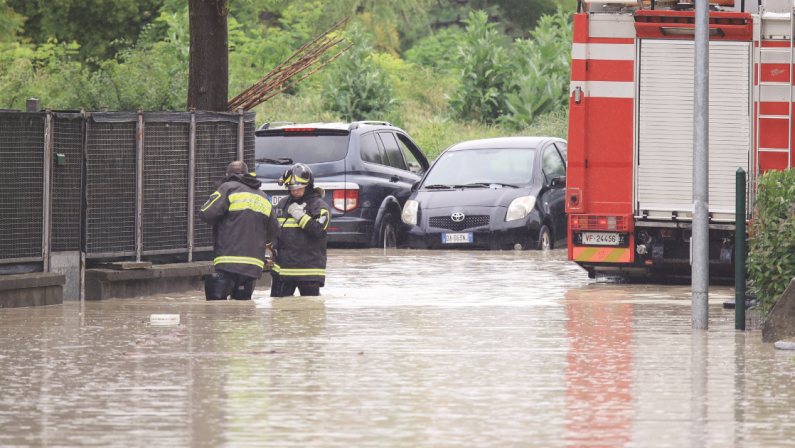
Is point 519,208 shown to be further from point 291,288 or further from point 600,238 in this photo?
point 291,288

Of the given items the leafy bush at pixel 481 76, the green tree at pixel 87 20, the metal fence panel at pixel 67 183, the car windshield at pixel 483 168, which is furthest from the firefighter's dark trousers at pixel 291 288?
the green tree at pixel 87 20

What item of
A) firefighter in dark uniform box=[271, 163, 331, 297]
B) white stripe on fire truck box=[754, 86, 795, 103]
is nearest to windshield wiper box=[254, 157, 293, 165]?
firefighter in dark uniform box=[271, 163, 331, 297]

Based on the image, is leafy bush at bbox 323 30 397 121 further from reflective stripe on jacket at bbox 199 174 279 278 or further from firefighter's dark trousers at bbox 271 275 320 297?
reflective stripe on jacket at bbox 199 174 279 278

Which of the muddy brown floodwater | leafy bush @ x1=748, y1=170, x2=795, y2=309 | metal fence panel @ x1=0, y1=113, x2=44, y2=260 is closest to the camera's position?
the muddy brown floodwater

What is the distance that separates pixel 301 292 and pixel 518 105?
74.9 ft

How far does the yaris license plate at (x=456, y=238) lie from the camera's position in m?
19.5

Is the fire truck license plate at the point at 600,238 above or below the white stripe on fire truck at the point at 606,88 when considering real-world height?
below

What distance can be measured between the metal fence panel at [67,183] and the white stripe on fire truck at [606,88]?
16.6 ft

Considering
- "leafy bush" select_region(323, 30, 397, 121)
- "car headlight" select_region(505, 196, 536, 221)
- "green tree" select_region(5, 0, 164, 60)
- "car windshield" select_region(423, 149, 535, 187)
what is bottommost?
"car headlight" select_region(505, 196, 536, 221)

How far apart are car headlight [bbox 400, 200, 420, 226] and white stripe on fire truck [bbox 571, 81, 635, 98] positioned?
4848 mm

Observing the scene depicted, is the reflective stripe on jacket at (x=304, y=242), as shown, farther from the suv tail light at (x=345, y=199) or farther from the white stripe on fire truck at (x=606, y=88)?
the suv tail light at (x=345, y=199)

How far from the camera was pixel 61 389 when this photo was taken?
27.1 feet

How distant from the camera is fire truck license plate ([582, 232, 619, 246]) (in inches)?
595

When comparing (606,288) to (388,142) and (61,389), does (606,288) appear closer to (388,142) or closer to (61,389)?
(388,142)
